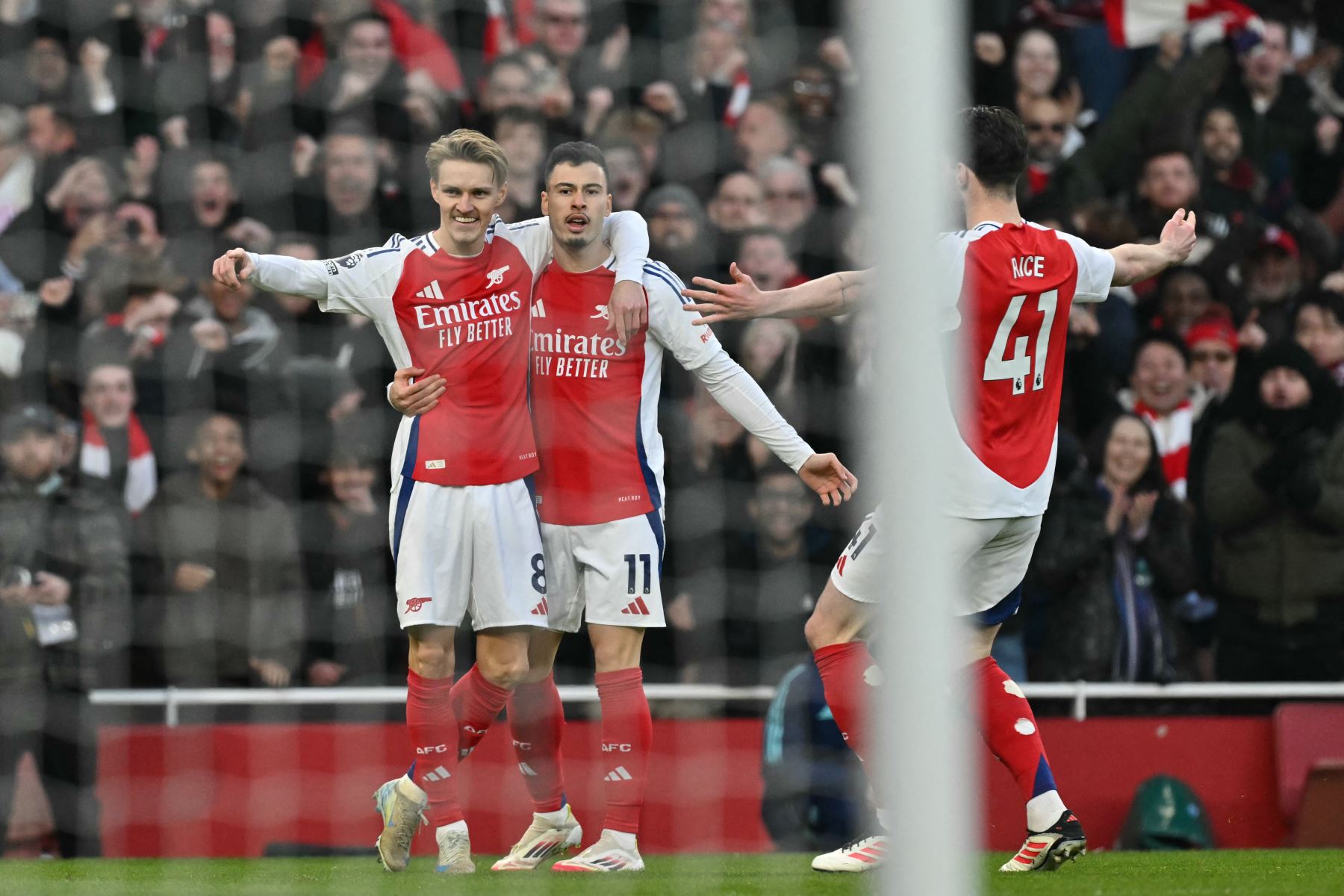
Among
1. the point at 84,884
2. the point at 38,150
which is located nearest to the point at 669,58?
the point at 38,150

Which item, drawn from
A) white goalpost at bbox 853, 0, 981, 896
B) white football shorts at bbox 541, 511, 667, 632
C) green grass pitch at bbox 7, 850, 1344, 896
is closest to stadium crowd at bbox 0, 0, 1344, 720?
green grass pitch at bbox 7, 850, 1344, 896

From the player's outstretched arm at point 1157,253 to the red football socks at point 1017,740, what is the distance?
1142 mm

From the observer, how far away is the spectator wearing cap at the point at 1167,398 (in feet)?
24.2

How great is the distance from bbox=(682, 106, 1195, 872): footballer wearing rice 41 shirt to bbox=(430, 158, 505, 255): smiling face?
120 centimetres

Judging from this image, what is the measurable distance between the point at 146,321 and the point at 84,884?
8.26 feet

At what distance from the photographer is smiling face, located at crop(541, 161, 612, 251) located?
536 centimetres

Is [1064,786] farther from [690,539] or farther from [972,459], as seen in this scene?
[972,459]

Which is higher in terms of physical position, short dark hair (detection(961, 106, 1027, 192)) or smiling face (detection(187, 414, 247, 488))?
short dark hair (detection(961, 106, 1027, 192))

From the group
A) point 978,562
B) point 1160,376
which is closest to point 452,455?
point 978,562

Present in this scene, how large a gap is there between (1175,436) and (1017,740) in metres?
2.88

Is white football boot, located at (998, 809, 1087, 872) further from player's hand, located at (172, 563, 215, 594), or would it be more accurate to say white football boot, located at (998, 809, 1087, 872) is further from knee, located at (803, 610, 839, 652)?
player's hand, located at (172, 563, 215, 594)

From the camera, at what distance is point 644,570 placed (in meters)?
5.39

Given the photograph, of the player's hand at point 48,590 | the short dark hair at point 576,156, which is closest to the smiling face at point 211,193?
the player's hand at point 48,590

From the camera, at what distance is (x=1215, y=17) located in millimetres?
8562
